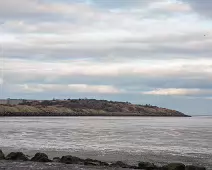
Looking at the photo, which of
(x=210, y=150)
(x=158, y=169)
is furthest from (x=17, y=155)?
(x=210, y=150)

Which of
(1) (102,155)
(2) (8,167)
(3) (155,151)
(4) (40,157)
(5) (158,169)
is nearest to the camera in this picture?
(2) (8,167)

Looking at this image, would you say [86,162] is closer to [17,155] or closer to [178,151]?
[17,155]

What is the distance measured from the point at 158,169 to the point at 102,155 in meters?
11.1

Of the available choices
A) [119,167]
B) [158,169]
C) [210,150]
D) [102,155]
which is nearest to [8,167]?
[119,167]

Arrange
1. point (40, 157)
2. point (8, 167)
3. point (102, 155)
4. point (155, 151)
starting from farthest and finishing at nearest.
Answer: point (155, 151), point (102, 155), point (40, 157), point (8, 167)

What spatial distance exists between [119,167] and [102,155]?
10323 mm

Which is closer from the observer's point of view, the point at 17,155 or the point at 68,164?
the point at 68,164

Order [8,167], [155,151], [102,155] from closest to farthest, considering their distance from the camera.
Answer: [8,167] < [102,155] < [155,151]

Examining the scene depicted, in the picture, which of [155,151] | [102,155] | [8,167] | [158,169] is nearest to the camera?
[8,167]

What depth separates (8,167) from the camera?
24.8m

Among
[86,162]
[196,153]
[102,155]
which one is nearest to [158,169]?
[86,162]

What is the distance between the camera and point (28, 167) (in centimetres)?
2538

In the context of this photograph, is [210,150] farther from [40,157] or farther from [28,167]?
[28,167]

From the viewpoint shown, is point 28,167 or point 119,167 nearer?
point 28,167
